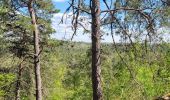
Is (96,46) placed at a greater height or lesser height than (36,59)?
greater

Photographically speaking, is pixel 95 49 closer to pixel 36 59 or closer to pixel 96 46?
pixel 96 46

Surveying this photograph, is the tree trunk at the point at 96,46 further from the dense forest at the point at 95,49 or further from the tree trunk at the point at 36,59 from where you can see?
the tree trunk at the point at 36,59


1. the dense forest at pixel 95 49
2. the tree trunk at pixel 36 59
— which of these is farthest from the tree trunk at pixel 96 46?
the tree trunk at pixel 36 59

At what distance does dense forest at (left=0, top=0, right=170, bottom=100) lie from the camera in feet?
24.7

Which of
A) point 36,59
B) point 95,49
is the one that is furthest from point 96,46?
point 36,59

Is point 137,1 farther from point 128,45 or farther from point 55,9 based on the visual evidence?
point 55,9

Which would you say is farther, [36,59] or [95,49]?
[36,59]

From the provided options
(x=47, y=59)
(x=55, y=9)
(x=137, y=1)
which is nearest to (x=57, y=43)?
(x=55, y=9)

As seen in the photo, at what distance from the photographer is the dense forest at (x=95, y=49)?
7.53 meters

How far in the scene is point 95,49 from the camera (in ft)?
25.4

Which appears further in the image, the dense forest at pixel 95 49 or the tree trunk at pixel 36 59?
the tree trunk at pixel 36 59

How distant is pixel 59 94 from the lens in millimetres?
47375

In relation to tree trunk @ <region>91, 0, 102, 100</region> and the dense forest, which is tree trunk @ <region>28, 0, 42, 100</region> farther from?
tree trunk @ <region>91, 0, 102, 100</region>

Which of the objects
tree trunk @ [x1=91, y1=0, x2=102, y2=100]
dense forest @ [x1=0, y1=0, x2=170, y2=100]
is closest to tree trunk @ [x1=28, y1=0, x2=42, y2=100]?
dense forest @ [x1=0, y1=0, x2=170, y2=100]
